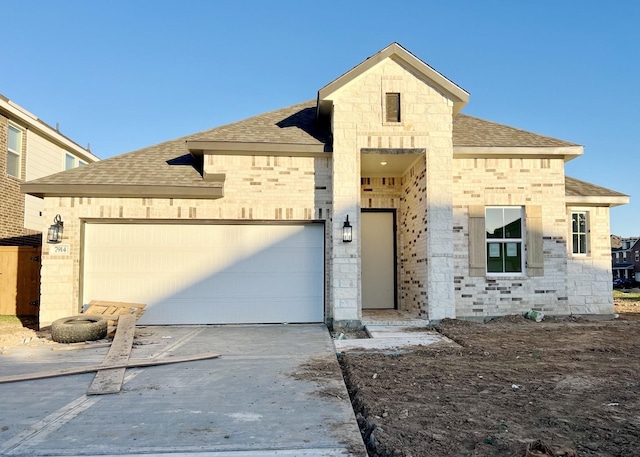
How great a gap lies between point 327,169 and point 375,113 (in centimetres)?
163

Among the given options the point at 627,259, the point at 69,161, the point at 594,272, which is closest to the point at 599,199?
the point at 594,272

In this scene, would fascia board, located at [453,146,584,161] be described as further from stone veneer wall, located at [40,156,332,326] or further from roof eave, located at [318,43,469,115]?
stone veneer wall, located at [40,156,332,326]

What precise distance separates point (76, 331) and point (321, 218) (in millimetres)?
5251

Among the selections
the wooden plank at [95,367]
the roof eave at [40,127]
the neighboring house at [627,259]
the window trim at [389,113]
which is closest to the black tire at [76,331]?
the wooden plank at [95,367]

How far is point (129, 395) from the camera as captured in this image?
4.77m

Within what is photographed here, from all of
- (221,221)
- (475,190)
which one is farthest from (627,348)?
(221,221)

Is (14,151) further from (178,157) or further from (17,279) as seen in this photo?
(178,157)

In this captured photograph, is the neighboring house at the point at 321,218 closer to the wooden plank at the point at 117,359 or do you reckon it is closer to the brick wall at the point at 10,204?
the wooden plank at the point at 117,359

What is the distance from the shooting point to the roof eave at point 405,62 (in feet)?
31.8

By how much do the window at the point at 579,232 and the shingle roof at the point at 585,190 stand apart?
515 mm

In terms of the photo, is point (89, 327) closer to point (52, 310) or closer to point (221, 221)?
point (52, 310)

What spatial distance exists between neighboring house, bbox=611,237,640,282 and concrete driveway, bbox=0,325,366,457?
5877cm

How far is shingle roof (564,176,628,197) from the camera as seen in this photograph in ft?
36.6

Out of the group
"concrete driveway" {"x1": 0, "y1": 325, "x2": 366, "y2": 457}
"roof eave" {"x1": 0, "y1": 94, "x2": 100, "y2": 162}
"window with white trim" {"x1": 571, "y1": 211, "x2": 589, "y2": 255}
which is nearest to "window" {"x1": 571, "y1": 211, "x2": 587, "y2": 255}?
"window with white trim" {"x1": 571, "y1": 211, "x2": 589, "y2": 255}
